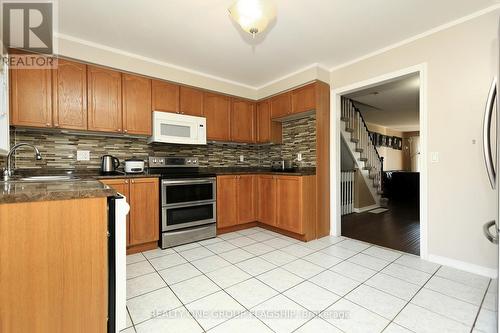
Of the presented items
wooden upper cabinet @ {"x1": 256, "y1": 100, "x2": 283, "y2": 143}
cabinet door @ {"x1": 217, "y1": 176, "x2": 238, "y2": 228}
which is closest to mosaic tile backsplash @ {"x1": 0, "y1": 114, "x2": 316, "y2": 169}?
wooden upper cabinet @ {"x1": 256, "y1": 100, "x2": 283, "y2": 143}

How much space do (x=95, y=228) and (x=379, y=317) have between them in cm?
183

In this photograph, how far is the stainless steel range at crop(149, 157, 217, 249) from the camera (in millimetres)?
2881

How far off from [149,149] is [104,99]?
847 mm

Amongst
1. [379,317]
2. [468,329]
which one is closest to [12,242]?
[379,317]

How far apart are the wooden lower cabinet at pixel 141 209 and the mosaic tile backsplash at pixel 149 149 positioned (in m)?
0.66

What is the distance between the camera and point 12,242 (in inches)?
37.3

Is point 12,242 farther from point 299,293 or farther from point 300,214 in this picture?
point 300,214

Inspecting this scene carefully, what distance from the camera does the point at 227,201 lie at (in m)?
3.46

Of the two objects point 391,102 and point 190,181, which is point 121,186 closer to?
point 190,181

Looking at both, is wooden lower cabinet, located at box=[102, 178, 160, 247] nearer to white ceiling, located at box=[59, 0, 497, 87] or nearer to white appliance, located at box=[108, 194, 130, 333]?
white appliance, located at box=[108, 194, 130, 333]

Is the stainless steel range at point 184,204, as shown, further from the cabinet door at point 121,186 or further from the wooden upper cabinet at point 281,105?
the wooden upper cabinet at point 281,105

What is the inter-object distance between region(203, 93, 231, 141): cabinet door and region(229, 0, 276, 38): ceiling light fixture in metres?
2.01

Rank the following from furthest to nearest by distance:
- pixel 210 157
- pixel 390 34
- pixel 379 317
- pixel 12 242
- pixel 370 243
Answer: pixel 210 157, pixel 370 243, pixel 390 34, pixel 379 317, pixel 12 242

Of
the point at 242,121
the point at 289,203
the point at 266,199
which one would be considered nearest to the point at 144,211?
the point at 266,199
